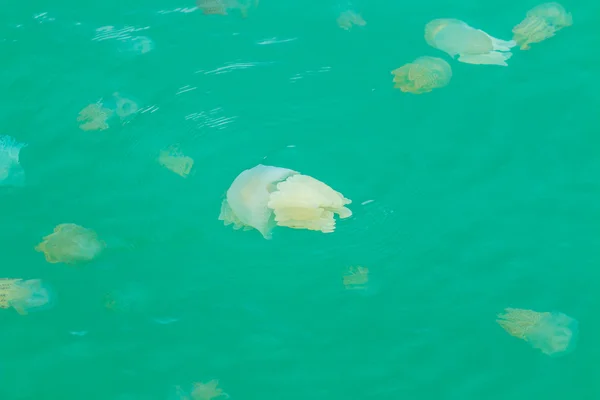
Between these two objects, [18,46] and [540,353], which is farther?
[18,46]

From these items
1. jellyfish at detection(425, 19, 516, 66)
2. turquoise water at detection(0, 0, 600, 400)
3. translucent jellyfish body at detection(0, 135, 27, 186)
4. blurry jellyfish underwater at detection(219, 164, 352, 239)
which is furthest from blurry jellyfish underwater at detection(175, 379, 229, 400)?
jellyfish at detection(425, 19, 516, 66)

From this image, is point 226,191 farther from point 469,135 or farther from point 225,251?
point 469,135


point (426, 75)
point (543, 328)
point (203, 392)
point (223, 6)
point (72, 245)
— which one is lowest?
point (203, 392)

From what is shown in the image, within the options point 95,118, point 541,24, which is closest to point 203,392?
point 95,118

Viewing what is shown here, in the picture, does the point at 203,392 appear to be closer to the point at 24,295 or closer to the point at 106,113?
the point at 24,295

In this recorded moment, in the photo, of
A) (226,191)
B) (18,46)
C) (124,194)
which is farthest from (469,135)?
(18,46)

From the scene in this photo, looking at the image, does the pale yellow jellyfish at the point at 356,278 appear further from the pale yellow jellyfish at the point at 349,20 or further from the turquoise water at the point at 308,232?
the pale yellow jellyfish at the point at 349,20

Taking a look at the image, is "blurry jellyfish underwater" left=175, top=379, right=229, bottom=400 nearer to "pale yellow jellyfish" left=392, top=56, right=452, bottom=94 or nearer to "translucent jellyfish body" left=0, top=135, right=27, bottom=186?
"translucent jellyfish body" left=0, top=135, right=27, bottom=186
